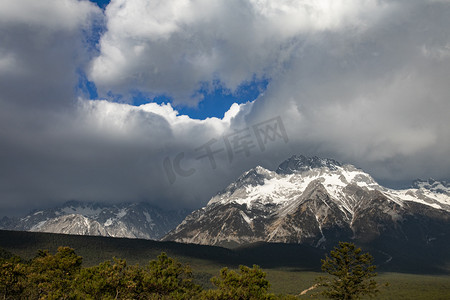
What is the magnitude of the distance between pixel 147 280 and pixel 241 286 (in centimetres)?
2168

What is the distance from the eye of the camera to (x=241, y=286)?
7562 cm

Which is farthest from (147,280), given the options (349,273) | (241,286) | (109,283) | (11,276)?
(349,273)

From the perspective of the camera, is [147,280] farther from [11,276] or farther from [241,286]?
[11,276]

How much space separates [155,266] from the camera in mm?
87500

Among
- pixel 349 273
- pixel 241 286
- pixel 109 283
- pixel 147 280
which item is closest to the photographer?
pixel 109 283

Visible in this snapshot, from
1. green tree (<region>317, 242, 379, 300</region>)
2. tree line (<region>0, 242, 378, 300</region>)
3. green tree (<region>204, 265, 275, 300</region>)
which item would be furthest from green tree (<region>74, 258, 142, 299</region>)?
green tree (<region>317, 242, 379, 300</region>)

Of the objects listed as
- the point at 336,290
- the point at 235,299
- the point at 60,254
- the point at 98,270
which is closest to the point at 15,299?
the point at 60,254

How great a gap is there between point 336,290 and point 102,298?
6590 centimetres

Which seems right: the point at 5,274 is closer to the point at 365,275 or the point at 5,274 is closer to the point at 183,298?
the point at 183,298

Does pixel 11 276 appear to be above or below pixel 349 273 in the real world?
above

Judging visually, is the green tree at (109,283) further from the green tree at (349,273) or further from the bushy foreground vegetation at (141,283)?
the green tree at (349,273)

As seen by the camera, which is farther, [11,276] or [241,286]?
→ [11,276]

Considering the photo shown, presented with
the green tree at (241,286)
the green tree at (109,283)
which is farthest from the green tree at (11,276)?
the green tree at (241,286)

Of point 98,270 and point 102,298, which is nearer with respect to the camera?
point 102,298
